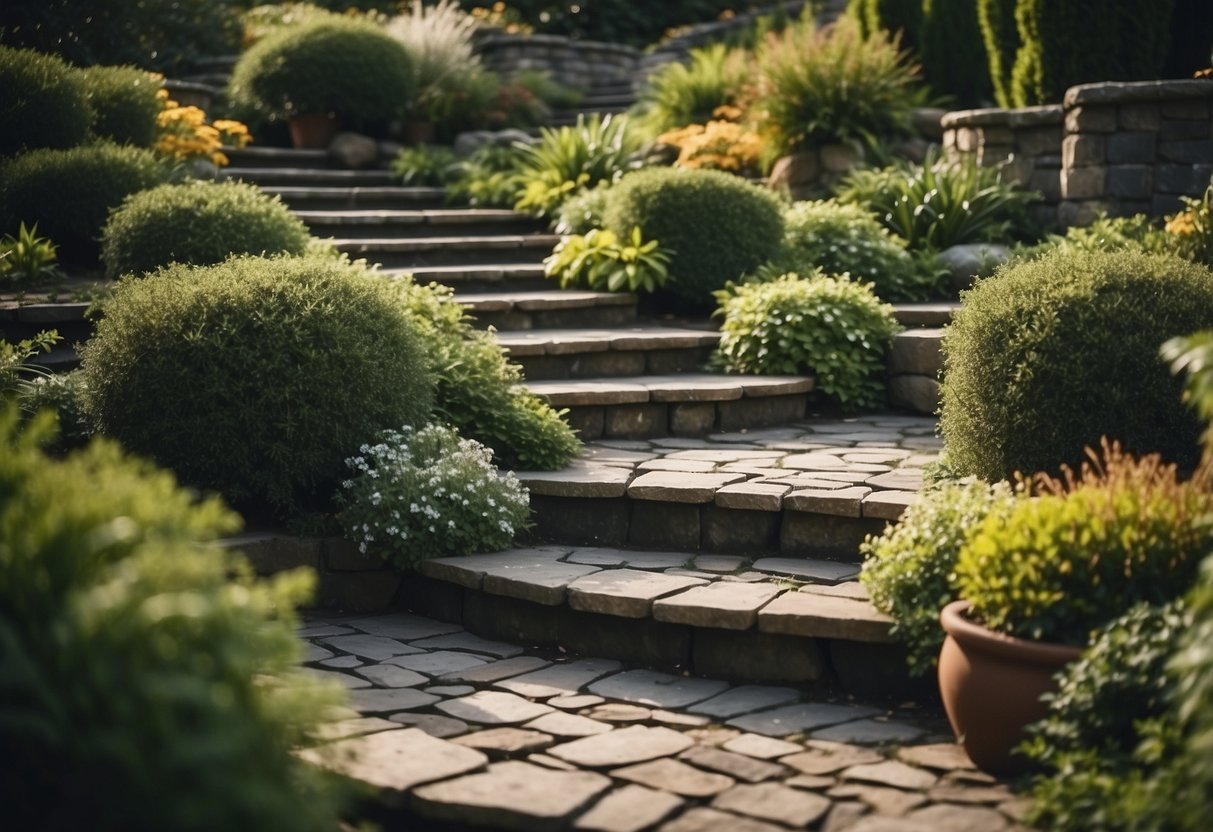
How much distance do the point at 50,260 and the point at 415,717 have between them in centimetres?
490

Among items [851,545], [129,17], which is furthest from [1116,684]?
[129,17]

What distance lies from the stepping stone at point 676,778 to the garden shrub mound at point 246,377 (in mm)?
2154

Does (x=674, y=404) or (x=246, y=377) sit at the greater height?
(x=246, y=377)

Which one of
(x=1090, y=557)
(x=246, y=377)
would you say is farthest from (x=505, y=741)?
(x=246, y=377)

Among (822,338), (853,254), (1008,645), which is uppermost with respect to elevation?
(853,254)

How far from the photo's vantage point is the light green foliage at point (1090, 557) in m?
3.29

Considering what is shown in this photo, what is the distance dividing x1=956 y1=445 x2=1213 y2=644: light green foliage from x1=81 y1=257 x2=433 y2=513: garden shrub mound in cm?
270

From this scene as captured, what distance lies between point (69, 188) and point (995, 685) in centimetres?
641

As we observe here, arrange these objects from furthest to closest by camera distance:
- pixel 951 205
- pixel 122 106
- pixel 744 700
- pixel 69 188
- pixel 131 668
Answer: pixel 122 106 → pixel 951 205 → pixel 69 188 → pixel 744 700 → pixel 131 668

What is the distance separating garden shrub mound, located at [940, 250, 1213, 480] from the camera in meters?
4.38

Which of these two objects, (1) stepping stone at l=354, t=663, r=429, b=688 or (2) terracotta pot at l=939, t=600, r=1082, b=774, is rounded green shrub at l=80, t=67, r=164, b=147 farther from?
(2) terracotta pot at l=939, t=600, r=1082, b=774

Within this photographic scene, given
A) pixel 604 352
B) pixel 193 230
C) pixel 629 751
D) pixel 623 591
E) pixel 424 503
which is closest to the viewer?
pixel 629 751

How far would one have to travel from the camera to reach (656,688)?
416 cm

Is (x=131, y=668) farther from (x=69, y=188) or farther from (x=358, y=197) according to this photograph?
(x=358, y=197)
